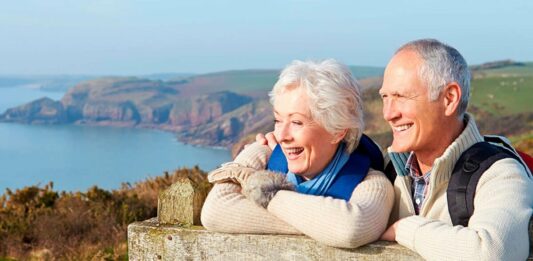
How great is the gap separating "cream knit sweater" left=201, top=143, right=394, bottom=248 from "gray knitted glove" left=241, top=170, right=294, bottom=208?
0.03 meters

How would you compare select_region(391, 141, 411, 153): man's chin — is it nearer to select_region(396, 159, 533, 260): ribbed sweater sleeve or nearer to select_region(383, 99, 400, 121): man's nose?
select_region(383, 99, 400, 121): man's nose

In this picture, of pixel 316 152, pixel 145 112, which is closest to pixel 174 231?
pixel 316 152

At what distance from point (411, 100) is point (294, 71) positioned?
55cm

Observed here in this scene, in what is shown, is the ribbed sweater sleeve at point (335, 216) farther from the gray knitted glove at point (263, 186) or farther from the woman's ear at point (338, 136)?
the woman's ear at point (338, 136)

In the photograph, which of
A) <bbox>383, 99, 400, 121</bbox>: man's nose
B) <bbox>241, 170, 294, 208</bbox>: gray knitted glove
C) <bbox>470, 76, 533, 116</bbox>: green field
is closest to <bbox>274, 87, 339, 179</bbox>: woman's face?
<bbox>241, 170, 294, 208</bbox>: gray knitted glove

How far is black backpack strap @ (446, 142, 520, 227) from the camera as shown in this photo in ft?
10.6

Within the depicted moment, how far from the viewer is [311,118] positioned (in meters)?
3.47

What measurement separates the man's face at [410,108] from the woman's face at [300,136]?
0.31 metres

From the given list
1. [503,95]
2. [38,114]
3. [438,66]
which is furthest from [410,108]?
[38,114]

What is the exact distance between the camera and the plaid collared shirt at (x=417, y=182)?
11.7 ft

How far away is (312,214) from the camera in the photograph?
3242mm

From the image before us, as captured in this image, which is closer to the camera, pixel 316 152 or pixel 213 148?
pixel 316 152

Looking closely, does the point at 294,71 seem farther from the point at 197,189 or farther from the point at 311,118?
the point at 197,189

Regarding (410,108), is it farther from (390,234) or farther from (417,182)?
(390,234)
